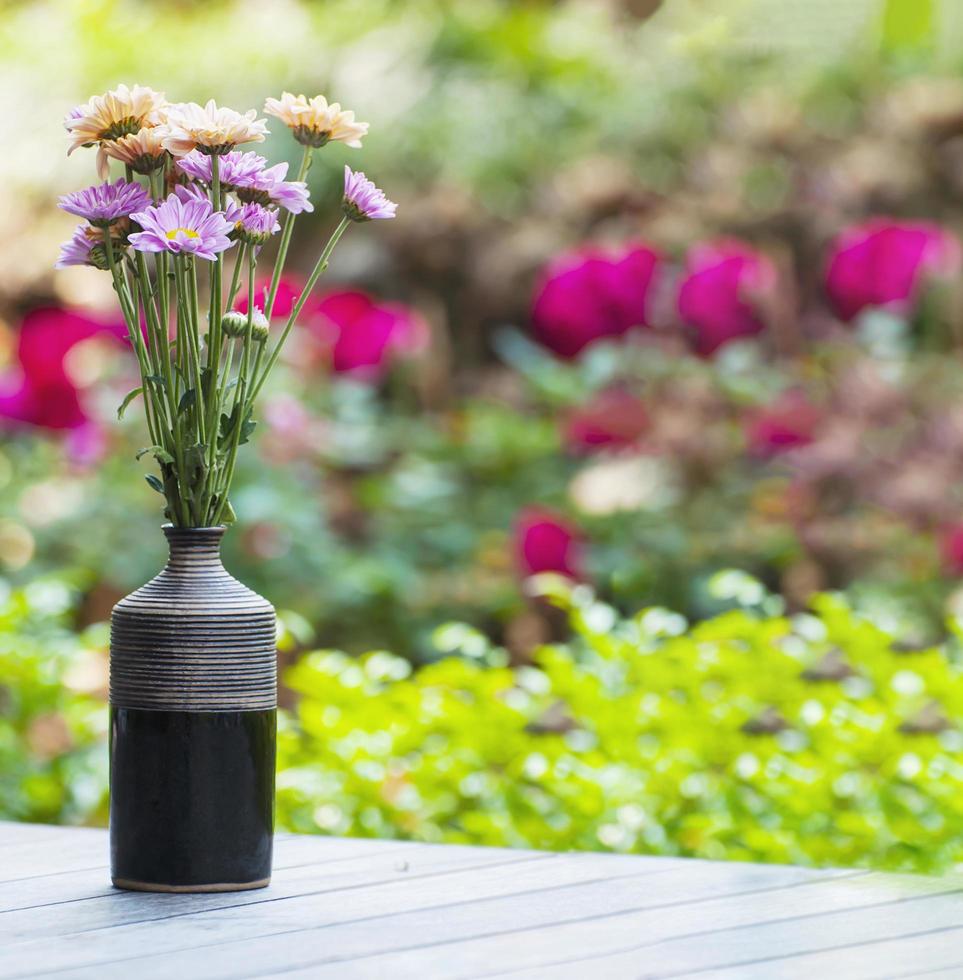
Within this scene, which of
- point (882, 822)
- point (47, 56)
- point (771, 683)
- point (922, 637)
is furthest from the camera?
point (47, 56)

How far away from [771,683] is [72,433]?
179 centimetres

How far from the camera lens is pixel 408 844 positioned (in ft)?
6.11

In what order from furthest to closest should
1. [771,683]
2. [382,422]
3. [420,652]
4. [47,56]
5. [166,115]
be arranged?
[47,56], [382,422], [420,652], [771,683], [166,115]

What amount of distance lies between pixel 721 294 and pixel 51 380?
1.39m

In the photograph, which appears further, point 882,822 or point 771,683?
point 771,683

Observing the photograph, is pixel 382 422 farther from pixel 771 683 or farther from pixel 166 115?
pixel 166 115

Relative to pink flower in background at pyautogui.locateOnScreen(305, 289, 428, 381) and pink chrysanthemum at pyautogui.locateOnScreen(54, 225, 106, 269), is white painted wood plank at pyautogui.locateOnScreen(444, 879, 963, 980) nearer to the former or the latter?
pink chrysanthemum at pyautogui.locateOnScreen(54, 225, 106, 269)

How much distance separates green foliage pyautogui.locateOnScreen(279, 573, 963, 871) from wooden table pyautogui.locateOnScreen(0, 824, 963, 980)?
0.53 meters

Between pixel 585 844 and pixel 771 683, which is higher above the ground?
pixel 771 683

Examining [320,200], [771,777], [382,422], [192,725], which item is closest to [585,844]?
[771,777]

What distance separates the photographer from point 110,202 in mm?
1541

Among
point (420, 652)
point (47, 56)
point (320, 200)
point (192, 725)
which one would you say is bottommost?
point (420, 652)

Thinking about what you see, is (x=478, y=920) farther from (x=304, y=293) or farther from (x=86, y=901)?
(x=304, y=293)

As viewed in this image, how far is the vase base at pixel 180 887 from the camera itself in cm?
159
